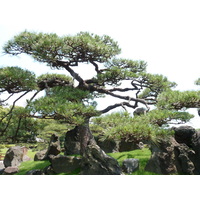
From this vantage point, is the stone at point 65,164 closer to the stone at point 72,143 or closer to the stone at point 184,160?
the stone at point 72,143

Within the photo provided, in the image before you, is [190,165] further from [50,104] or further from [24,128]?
[24,128]

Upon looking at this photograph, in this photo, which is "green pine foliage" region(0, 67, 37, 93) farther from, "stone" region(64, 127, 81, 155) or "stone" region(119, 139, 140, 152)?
"stone" region(119, 139, 140, 152)

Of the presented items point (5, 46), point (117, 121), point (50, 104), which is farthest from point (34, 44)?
point (117, 121)

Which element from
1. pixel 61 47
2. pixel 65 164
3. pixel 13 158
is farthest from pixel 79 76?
pixel 13 158

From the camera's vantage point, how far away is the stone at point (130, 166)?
16.8 feet

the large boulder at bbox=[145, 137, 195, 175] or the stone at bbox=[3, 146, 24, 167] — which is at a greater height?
the large boulder at bbox=[145, 137, 195, 175]

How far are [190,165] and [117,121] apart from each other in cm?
228

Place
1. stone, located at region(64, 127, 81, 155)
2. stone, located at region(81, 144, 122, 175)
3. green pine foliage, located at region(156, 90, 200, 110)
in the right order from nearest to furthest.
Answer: green pine foliage, located at region(156, 90, 200, 110) → stone, located at region(81, 144, 122, 175) → stone, located at region(64, 127, 81, 155)

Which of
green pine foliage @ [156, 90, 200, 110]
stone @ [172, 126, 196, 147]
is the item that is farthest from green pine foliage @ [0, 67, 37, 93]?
stone @ [172, 126, 196, 147]

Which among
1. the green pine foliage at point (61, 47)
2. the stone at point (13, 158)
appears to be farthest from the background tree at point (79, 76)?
the stone at point (13, 158)

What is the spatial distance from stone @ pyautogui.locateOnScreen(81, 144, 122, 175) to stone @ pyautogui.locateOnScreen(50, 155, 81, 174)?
0.61 metres

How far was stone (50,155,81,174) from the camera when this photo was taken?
5445 mm

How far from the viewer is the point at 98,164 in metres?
4.69

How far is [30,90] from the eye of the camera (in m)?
5.38
